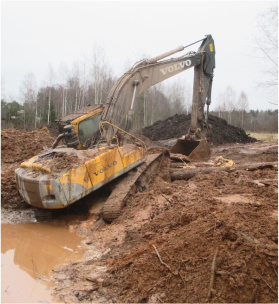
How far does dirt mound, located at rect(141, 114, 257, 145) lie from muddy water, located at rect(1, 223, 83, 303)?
1620 centimetres

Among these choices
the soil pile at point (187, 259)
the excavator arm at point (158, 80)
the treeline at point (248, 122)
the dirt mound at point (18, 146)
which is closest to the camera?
the soil pile at point (187, 259)

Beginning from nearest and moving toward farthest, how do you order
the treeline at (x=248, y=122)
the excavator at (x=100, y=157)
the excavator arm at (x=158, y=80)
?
the excavator at (x=100, y=157), the excavator arm at (x=158, y=80), the treeline at (x=248, y=122)

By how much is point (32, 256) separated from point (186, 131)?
18.5 m

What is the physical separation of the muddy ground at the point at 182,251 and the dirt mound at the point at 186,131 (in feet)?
50.7

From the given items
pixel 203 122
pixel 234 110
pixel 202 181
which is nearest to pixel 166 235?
pixel 202 181

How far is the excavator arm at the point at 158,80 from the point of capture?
790cm

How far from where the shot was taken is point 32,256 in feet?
16.5

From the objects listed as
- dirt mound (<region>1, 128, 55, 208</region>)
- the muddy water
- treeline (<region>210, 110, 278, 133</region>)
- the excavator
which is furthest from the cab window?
treeline (<region>210, 110, 278, 133</region>)

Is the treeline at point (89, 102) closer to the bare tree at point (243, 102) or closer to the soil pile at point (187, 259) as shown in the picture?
the bare tree at point (243, 102)

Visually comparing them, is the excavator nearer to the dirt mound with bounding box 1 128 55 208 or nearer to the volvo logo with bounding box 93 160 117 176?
the volvo logo with bounding box 93 160 117 176

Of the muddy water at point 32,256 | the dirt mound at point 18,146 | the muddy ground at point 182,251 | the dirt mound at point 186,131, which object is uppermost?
the dirt mound at point 186,131

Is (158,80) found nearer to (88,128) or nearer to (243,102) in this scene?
(88,128)

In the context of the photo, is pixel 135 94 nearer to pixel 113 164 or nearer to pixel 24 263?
pixel 113 164

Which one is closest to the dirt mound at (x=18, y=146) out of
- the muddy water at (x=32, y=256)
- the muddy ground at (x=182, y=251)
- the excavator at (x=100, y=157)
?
the excavator at (x=100, y=157)
